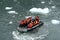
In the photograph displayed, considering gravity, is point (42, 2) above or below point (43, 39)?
above

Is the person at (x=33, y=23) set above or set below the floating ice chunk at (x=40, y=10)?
below

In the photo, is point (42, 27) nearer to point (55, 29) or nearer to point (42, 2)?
point (55, 29)

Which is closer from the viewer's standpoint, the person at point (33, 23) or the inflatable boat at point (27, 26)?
the inflatable boat at point (27, 26)

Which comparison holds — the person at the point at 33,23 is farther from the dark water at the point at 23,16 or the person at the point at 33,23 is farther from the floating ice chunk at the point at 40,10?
the floating ice chunk at the point at 40,10

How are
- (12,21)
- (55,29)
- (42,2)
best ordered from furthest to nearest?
(42,2), (12,21), (55,29)

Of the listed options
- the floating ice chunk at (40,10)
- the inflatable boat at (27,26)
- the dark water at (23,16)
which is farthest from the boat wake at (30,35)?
the floating ice chunk at (40,10)

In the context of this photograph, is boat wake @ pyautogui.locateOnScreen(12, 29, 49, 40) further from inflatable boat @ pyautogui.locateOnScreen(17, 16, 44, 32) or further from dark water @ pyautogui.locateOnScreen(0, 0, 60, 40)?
inflatable boat @ pyautogui.locateOnScreen(17, 16, 44, 32)

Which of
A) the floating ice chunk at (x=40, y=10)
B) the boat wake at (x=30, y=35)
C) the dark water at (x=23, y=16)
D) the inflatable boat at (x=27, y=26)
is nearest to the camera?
the boat wake at (x=30, y=35)

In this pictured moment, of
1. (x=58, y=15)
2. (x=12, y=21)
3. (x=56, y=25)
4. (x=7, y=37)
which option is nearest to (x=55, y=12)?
(x=58, y=15)

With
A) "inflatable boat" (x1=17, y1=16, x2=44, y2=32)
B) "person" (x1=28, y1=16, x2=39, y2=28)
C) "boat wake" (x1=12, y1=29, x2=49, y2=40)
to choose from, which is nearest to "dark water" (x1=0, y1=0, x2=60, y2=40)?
"boat wake" (x1=12, y1=29, x2=49, y2=40)
